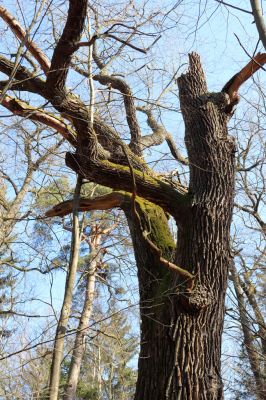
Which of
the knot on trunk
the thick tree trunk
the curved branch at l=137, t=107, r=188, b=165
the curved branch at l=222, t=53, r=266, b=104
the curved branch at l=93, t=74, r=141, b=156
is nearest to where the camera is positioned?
the thick tree trunk

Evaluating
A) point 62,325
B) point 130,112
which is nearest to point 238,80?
point 130,112

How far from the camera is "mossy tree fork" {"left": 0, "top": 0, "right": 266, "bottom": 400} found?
10.4ft

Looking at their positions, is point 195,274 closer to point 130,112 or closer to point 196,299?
point 196,299

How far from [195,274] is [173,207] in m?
0.73

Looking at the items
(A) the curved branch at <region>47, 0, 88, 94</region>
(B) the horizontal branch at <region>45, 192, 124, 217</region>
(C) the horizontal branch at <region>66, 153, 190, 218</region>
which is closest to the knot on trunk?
(C) the horizontal branch at <region>66, 153, 190, 218</region>

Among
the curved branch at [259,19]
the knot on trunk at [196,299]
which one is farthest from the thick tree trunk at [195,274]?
the curved branch at [259,19]

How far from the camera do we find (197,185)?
3.93 metres

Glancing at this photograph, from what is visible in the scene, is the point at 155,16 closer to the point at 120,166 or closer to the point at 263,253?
the point at 120,166

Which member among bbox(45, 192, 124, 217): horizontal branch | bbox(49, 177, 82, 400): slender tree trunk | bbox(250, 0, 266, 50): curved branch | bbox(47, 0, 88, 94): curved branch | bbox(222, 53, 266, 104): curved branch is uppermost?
bbox(222, 53, 266, 104): curved branch

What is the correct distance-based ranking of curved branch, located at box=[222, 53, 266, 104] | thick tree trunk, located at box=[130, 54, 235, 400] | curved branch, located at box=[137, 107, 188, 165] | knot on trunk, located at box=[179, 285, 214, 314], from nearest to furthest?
thick tree trunk, located at box=[130, 54, 235, 400], knot on trunk, located at box=[179, 285, 214, 314], curved branch, located at box=[222, 53, 266, 104], curved branch, located at box=[137, 107, 188, 165]

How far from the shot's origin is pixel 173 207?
12.8ft

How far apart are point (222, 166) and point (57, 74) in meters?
1.71

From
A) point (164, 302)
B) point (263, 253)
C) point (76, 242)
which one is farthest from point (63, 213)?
point (263, 253)

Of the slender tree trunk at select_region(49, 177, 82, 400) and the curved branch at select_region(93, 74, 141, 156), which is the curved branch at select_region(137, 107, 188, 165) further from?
the slender tree trunk at select_region(49, 177, 82, 400)
